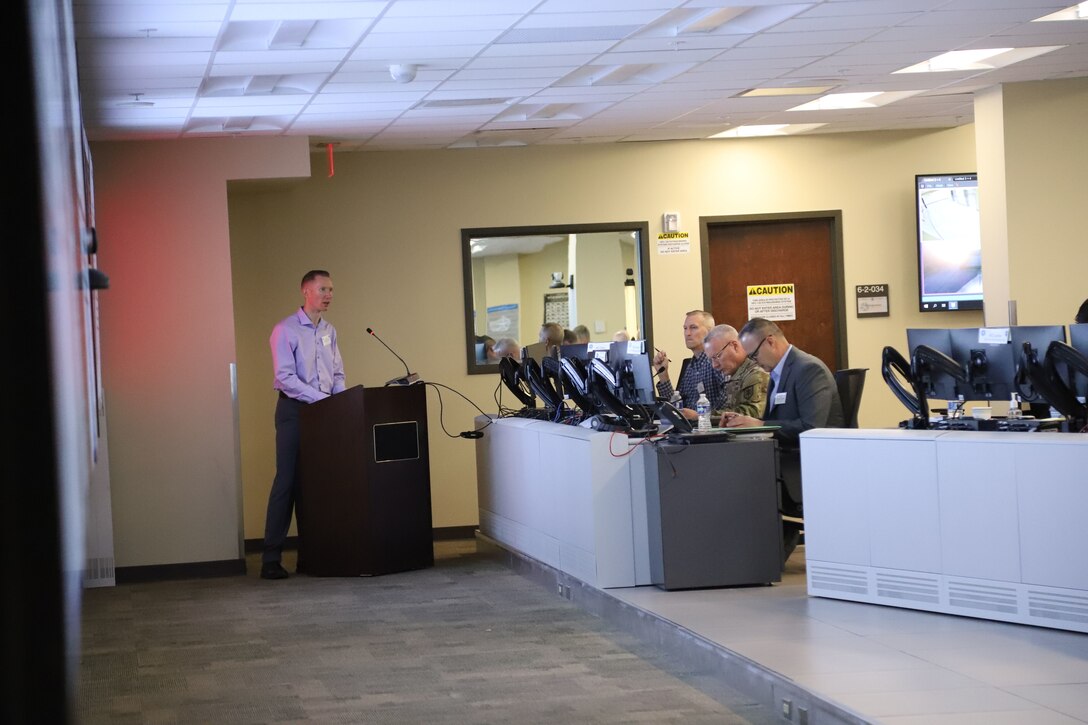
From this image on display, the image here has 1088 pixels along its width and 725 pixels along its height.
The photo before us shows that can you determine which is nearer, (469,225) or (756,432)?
(756,432)

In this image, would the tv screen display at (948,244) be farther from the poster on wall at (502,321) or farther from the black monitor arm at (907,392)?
the black monitor arm at (907,392)

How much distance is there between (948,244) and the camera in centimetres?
1005

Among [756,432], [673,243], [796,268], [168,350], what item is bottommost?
[756,432]

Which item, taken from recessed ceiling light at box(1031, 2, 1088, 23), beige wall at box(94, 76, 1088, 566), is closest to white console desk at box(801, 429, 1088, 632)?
recessed ceiling light at box(1031, 2, 1088, 23)

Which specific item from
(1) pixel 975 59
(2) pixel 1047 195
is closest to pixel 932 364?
(1) pixel 975 59

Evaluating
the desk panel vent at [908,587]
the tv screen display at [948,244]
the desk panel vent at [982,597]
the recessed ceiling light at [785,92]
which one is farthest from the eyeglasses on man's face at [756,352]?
the tv screen display at [948,244]

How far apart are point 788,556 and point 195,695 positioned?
309cm

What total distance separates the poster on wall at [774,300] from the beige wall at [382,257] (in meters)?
0.45

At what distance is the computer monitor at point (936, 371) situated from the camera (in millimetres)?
5438

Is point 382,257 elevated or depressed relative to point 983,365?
elevated

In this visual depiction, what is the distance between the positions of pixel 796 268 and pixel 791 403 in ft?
13.8

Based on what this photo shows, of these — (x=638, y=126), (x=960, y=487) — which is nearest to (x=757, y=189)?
(x=638, y=126)

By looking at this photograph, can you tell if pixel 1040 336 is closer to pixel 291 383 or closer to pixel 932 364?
pixel 932 364

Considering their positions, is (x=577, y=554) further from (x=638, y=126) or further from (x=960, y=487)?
(x=638, y=126)
